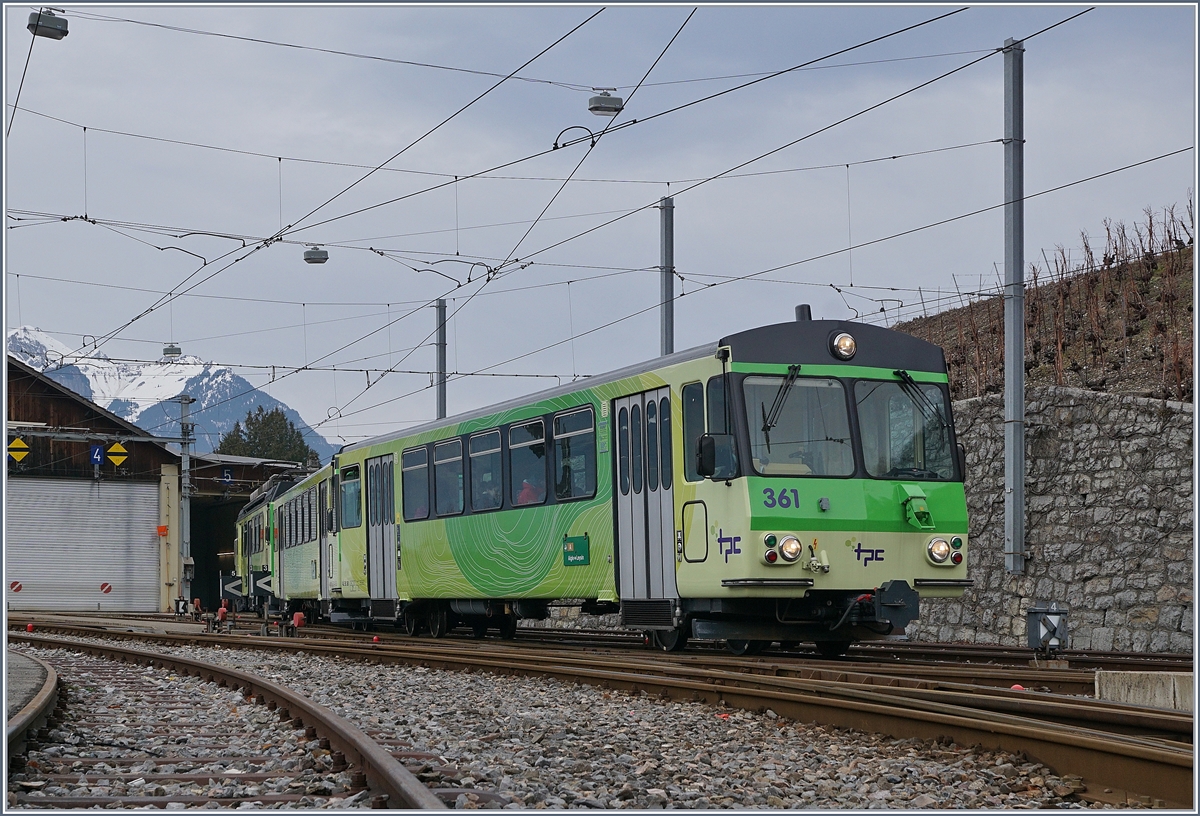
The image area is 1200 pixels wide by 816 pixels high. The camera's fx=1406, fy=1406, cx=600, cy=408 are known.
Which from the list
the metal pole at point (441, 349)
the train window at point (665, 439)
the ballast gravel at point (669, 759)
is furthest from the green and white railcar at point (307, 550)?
the ballast gravel at point (669, 759)

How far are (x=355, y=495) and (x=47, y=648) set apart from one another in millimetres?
4919

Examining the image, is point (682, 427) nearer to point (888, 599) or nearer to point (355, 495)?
point (888, 599)

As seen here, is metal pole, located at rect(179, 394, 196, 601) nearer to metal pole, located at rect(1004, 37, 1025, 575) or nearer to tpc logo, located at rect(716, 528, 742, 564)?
metal pole, located at rect(1004, 37, 1025, 575)

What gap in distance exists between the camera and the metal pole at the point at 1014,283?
1612 centimetres

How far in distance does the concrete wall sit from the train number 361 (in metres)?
4.98

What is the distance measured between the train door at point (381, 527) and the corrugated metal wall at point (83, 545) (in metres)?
29.1

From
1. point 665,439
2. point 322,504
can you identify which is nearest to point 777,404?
point 665,439

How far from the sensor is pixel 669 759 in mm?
6992

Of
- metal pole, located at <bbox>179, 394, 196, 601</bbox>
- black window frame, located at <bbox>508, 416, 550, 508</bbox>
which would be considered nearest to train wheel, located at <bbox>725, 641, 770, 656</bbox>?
black window frame, located at <bbox>508, 416, 550, 508</bbox>

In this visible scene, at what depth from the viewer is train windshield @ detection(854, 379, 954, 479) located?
13.1 metres

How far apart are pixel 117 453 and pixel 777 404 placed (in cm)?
3716

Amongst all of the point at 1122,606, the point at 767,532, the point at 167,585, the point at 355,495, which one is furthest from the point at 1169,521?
the point at 167,585

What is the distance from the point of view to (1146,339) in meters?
19.8

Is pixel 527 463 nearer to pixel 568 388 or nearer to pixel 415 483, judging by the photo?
pixel 568 388
